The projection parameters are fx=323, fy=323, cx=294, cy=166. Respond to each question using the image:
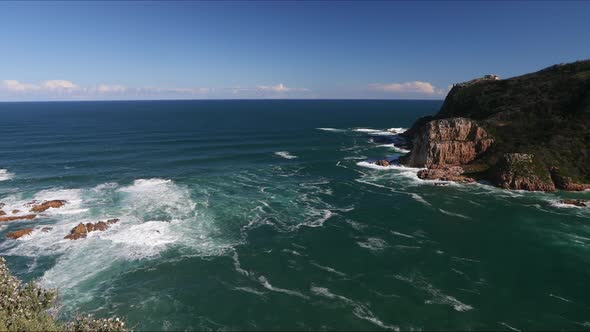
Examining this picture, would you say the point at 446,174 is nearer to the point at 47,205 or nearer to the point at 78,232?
the point at 78,232

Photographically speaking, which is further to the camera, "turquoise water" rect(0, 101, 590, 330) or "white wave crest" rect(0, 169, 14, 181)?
"white wave crest" rect(0, 169, 14, 181)

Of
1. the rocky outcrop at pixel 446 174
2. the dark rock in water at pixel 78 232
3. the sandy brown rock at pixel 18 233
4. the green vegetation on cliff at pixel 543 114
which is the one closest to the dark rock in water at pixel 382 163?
the rocky outcrop at pixel 446 174

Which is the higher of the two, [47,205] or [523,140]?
[523,140]

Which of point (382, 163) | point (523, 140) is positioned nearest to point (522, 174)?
point (523, 140)

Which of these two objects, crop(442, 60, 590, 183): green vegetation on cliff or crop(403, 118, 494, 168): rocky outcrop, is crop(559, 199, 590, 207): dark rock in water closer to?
crop(442, 60, 590, 183): green vegetation on cliff

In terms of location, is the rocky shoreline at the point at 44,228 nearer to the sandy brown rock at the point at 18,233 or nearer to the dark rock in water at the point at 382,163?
the sandy brown rock at the point at 18,233

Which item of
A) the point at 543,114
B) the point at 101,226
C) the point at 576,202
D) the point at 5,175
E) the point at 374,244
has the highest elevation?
the point at 543,114

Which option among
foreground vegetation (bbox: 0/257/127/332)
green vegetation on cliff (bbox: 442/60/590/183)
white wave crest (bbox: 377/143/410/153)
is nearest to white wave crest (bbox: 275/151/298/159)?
white wave crest (bbox: 377/143/410/153)
